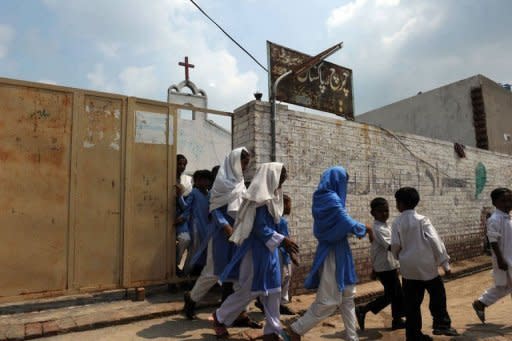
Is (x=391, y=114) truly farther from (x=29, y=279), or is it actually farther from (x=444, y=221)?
(x=29, y=279)

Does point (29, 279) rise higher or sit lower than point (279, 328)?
higher

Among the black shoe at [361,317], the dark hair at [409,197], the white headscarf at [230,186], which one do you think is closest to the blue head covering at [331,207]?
the dark hair at [409,197]

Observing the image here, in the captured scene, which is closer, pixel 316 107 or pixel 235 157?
pixel 235 157

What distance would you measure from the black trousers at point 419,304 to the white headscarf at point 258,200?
4.53 ft

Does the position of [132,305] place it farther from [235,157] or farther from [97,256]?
[235,157]

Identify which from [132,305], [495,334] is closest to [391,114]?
[495,334]

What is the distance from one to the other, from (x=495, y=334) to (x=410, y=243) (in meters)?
1.36

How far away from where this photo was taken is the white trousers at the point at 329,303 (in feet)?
10.4

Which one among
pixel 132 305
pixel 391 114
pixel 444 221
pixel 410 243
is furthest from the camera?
pixel 391 114

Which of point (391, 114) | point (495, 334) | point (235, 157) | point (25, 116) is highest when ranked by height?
point (391, 114)

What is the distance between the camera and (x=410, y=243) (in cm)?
347

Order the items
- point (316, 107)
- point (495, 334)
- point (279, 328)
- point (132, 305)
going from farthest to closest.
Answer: point (316, 107) < point (132, 305) < point (495, 334) < point (279, 328)

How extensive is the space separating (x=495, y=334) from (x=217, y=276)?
2759 millimetres

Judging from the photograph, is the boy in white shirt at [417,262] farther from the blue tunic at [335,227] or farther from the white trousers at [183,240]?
the white trousers at [183,240]
